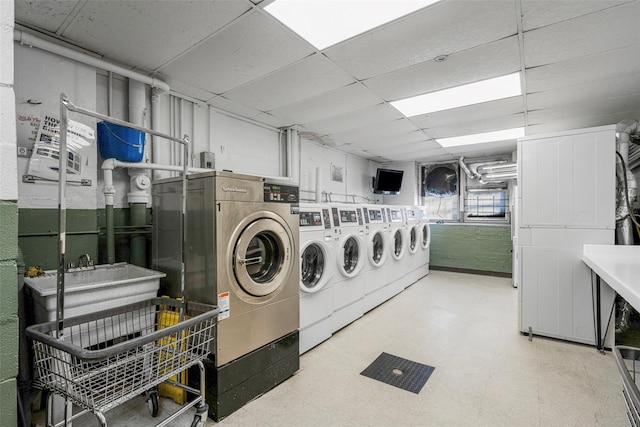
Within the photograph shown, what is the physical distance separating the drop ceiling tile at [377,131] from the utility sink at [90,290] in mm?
3301

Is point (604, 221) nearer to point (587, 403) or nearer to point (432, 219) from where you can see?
point (587, 403)

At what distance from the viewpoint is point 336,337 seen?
119 inches

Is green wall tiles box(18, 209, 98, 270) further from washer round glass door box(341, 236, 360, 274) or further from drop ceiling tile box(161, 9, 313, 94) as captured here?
washer round glass door box(341, 236, 360, 274)

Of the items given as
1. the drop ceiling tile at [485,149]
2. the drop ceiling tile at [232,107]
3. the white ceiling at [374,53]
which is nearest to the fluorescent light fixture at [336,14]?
the white ceiling at [374,53]

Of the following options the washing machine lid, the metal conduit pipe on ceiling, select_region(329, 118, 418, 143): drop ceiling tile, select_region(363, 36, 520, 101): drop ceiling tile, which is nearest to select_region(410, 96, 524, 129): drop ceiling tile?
select_region(329, 118, 418, 143): drop ceiling tile

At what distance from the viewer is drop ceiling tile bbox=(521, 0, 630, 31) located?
169 cm

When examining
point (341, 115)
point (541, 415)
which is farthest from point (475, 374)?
point (341, 115)

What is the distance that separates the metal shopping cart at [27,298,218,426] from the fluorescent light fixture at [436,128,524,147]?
4546mm

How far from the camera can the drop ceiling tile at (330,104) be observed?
2937 millimetres

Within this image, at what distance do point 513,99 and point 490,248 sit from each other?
3476 mm

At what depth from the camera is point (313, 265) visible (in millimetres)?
2941

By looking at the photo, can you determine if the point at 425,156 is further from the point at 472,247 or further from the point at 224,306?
the point at 224,306

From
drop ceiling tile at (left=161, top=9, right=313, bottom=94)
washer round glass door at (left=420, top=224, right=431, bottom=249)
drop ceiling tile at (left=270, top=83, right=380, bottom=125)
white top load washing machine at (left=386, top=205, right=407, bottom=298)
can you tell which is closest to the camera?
drop ceiling tile at (left=161, top=9, right=313, bottom=94)

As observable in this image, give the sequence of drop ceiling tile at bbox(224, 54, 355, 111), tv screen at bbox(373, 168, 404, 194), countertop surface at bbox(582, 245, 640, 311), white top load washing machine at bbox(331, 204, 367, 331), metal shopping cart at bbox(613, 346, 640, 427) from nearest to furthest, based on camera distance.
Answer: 1. metal shopping cart at bbox(613, 346, 640, 427)
2. countertop surface at bbox(582, 245, 640, 311)
3. drop ceiling tile at bbox(224, 54, 355, 111)
4. white top load washing machine at bbox(331, 204, 367, 331)
5. tv screen at bbox(373, 168, 404, 194)
